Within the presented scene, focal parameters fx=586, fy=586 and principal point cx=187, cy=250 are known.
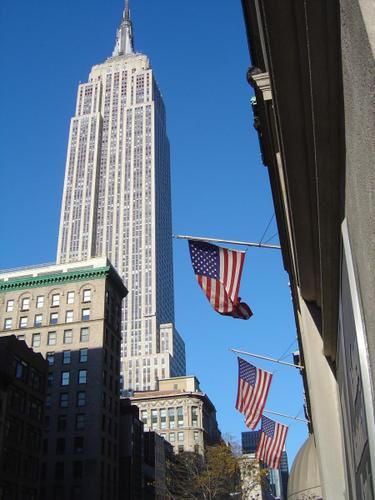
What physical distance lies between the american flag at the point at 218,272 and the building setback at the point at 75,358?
62246mm

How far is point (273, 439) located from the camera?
82.9 feet

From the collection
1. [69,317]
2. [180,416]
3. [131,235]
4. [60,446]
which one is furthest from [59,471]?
[131,235]

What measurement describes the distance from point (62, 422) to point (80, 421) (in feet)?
9.18

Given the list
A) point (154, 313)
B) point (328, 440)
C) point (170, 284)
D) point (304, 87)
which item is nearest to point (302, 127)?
point (304, 87)

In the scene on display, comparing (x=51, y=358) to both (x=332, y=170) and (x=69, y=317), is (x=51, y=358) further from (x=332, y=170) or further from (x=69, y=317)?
(x=332, y=170)

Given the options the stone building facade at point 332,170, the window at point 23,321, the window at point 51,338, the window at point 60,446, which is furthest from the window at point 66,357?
the stone building facade at point 332,170

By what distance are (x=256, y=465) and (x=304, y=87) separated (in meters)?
50.1

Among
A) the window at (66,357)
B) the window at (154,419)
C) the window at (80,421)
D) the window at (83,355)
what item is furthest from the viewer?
the window at (154,419)

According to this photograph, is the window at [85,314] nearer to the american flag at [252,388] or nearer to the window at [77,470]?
the window at [77,470]

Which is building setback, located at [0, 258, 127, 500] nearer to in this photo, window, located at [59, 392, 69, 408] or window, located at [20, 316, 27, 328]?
window, located at [59, 392, 69, 408]

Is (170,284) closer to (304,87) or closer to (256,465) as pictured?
(256,465)

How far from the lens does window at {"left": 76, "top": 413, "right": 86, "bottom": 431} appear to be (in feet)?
242

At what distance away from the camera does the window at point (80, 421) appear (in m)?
73.7

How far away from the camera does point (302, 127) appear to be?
7.70 metres
